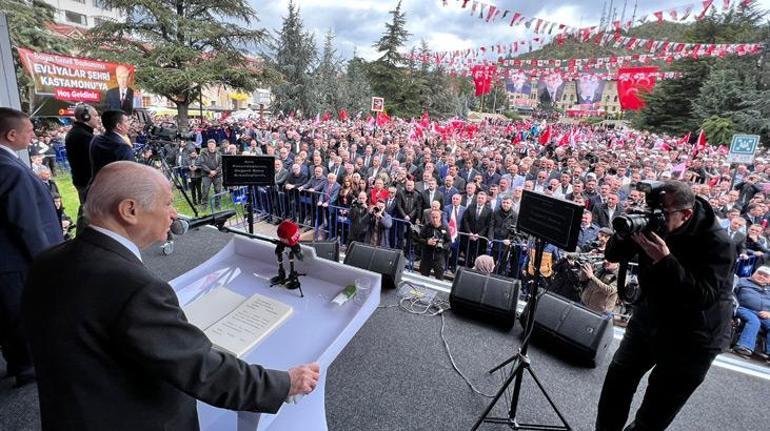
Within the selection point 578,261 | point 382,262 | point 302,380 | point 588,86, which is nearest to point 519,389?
point 302,380

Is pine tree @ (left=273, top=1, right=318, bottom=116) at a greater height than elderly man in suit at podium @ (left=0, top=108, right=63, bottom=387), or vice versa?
pine tree @ (left=273, top=1, right=318, bottom=116)

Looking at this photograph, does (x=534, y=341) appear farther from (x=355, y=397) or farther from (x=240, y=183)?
(x=240, y=183)

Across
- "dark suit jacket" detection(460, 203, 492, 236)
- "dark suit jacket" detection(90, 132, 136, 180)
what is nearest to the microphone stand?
"dark suit jacket" detection(90, 132, 136, 180)

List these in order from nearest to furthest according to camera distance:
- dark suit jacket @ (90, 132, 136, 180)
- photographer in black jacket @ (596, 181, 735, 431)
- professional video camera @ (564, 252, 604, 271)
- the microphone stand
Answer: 1. photographer in black jacket @ (596, 181, 735, 431)
2. the microphone stand
3. dark suit jacket @ (90, 132, 136, 180)
4. professional video camera @ (564, 252, 604, 271)

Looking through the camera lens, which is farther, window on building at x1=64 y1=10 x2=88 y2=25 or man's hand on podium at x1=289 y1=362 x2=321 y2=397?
window on building at x1=64 y1=10 x2=88 y2=25

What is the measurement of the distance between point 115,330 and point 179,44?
1834 cm

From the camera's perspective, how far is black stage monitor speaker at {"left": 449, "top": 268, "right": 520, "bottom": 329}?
3600 mm

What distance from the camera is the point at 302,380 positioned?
52.1 inches

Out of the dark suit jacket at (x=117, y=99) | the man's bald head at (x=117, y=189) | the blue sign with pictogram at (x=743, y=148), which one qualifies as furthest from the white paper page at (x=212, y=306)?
the blue sign with pictogram at (x=743, y=148)

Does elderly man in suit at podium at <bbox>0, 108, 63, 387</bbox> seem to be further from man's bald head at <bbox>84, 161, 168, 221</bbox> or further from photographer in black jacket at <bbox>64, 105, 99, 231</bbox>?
man's bald head at <bbox>84, 161, 168, 221</bbox>

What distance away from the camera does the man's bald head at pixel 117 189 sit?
1051mm

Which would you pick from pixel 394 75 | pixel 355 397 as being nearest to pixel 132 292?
pixel 355 397

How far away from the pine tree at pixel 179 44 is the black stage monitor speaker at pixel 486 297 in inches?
614

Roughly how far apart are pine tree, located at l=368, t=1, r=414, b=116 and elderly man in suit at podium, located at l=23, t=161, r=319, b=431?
31.8m
